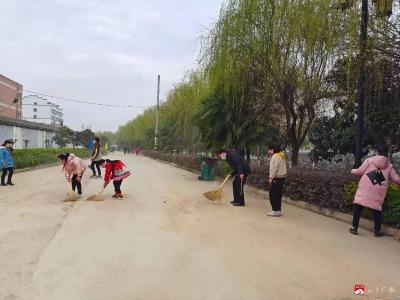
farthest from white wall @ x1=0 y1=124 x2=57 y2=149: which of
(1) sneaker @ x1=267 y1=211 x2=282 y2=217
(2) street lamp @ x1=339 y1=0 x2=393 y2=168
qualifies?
(2) street lamp @ x1=339 y1=0 x2=393 y2=168

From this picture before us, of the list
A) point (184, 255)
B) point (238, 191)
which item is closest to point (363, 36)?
point (238, 191)

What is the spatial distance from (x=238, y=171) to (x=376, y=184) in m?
3.75

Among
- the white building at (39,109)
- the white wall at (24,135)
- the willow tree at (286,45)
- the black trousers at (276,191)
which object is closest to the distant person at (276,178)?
the black trousers at (276,191)

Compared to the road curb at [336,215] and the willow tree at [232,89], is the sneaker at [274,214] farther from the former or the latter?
the willow tree at [232,89]

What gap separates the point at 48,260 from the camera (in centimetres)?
562

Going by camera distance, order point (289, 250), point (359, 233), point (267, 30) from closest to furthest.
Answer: point (289, 250) → point (359, 233) → point (267, 30)

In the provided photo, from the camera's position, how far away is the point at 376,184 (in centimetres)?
704

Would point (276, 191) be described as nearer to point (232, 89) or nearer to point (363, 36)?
point (363, 36)

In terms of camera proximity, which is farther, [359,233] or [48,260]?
[359,233]

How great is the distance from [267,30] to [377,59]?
12.3 feet

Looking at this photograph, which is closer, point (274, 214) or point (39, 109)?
point (274, 214)

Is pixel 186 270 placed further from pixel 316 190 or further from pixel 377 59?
pixel 377 59

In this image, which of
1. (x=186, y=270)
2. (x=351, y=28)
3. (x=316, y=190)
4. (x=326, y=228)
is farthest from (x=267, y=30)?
(x=186, y=270)

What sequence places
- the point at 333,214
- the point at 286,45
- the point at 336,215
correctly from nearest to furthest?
the point at 336,215, the point at 333,214, the point at 286,45
